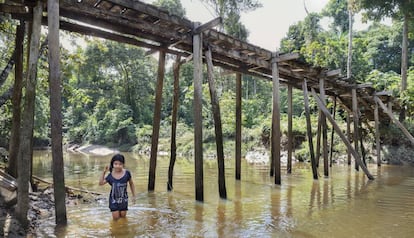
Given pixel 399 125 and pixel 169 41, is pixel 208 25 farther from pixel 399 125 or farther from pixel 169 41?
pixel 399 125

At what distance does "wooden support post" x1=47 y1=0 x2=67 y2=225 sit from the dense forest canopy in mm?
17870

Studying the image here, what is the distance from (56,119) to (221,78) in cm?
2892

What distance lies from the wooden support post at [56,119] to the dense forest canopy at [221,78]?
58.6 feet

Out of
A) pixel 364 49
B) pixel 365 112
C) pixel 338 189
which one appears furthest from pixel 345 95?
pixel 364 49

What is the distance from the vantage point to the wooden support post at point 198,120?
24.7ft

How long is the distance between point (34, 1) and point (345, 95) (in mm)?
14654

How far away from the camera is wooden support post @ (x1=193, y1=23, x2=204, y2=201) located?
752 cm

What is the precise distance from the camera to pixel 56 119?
5230 mm

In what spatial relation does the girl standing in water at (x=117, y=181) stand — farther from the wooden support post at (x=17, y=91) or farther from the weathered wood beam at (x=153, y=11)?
the weathered wood beam at (x=153, y=11)

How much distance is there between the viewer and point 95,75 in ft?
123

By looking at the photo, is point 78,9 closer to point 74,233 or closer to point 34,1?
point 34,1

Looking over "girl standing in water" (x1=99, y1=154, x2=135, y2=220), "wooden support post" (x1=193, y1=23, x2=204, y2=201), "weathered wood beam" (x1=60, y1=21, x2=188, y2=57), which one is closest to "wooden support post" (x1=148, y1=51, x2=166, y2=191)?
→ "weathered wood beam" (x1=60, y1=21, x2=188, y2=57)

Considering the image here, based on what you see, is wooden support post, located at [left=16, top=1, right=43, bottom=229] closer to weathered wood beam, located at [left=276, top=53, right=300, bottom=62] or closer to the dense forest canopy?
weathered wood beam, located at [left=276, top=53, right=300, bottom=62]

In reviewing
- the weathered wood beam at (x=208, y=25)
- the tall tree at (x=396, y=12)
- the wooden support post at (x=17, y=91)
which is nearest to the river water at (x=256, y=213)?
the wooden support post at (x=17, y=91)
